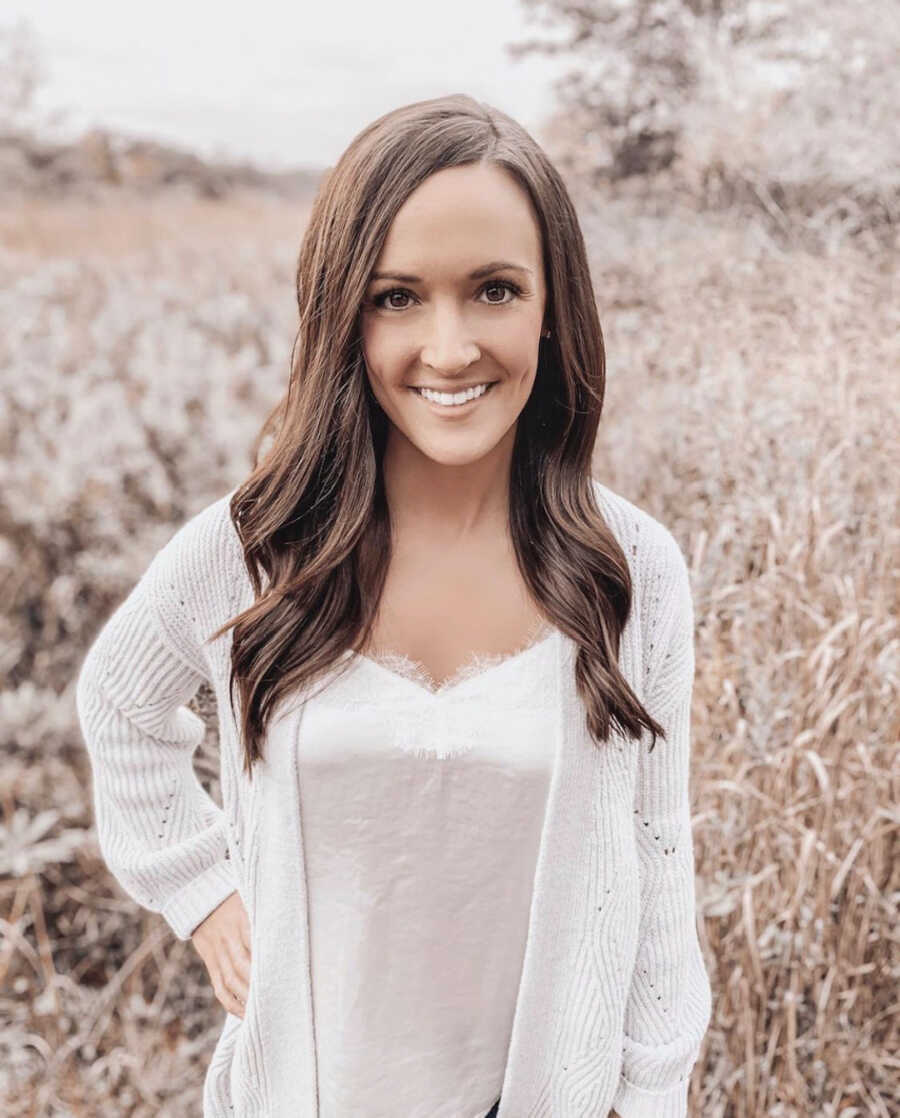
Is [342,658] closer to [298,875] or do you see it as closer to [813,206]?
[298,875]

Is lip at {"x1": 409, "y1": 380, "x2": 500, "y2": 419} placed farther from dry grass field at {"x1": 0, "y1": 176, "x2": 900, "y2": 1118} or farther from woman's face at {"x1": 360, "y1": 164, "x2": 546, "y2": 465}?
dry grass field at {"x1": 0, "y1": 176, "x2": 900, "y2": 1118}

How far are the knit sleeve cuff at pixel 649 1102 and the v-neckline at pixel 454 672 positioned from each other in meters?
0.51

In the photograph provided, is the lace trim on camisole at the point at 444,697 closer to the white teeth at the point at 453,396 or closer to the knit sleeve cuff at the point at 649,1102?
the white teeth at the point at 453,396

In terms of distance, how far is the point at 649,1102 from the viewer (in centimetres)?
122

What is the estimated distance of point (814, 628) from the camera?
1746mm

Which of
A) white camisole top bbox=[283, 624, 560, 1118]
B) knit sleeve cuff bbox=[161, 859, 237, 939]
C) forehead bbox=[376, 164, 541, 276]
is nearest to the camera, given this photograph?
forehead bbox=[376, 164, 541, 276]

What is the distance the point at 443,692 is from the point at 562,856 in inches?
8.4

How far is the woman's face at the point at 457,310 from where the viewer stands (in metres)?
1.00

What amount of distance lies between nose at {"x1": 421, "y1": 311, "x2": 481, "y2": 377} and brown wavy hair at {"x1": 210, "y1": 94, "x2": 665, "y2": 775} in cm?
8

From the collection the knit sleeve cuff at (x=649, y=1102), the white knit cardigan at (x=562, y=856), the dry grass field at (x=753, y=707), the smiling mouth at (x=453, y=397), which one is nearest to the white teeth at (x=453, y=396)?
the smiling mouth at (x=453, y=397)

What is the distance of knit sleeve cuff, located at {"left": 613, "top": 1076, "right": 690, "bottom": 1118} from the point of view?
1.22 metres

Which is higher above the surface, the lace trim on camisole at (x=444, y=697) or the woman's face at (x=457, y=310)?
the woman's face at (x=457, y=310)

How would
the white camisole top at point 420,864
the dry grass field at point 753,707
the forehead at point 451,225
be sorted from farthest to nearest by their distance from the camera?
the dry grass field at point 753,707
the white camisole top at point 420,864
the forehead at point 451,225

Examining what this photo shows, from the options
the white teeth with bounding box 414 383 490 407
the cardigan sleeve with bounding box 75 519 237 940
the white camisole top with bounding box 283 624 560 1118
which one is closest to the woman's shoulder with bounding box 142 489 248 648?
the cardigan sleeve with bounding box 75 519 237 940
